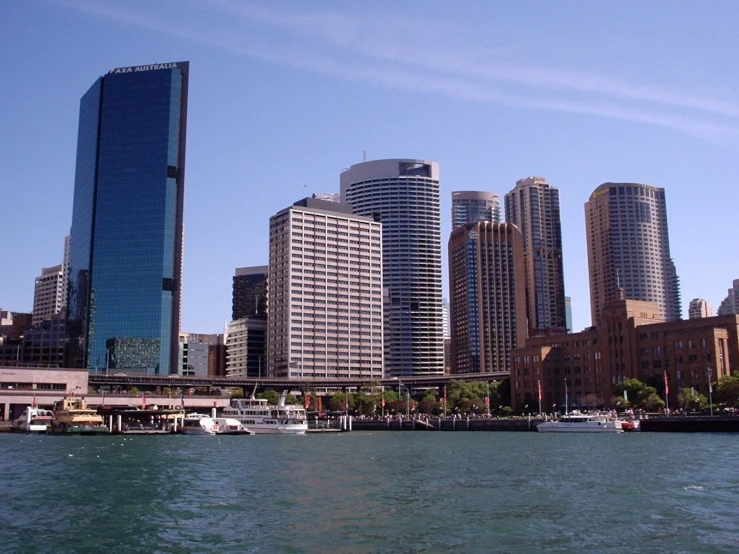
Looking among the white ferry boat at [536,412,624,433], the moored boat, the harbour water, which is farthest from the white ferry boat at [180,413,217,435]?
the harbour water

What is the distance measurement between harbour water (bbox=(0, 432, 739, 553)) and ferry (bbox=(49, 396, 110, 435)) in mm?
76705

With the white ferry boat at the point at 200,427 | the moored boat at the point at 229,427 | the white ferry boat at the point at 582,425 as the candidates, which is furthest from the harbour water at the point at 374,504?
the moored boat at the point at 229,427

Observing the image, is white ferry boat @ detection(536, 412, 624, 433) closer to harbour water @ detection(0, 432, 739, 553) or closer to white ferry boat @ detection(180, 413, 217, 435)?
white ferry boat @ detection(180, 413, 217, 435)

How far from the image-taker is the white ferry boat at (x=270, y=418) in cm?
17875

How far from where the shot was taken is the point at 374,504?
181ft

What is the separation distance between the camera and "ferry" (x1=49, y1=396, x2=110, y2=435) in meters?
169

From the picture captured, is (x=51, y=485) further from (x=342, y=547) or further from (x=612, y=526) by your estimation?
(x=612, y=526)

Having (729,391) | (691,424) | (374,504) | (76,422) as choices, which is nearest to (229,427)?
(76,422)

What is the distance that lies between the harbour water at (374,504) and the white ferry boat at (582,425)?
2849 inches

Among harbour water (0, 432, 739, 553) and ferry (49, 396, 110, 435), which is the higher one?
ferry (49, 396, 110, 435)

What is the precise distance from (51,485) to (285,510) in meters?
24.6

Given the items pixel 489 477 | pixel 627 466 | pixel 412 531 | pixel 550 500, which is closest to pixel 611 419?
pixel 627 466

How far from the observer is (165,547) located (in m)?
41.4

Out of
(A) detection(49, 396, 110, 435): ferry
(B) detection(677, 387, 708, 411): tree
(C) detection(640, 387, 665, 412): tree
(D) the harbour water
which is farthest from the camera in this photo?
(C) detection(640, 387, 665, 412): tree
